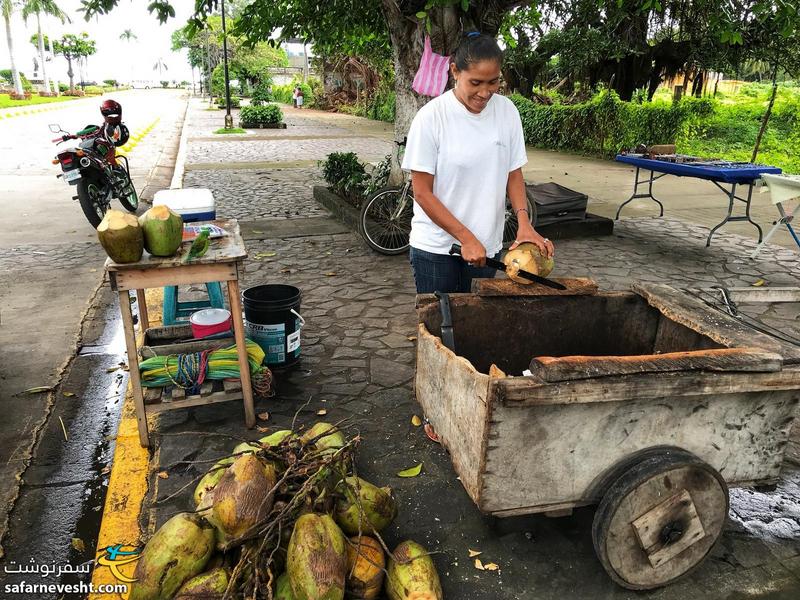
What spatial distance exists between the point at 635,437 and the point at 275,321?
2.28m

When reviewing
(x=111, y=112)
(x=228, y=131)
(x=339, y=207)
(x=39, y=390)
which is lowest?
(x=39, y=390)

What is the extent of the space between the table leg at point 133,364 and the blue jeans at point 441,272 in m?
1.40

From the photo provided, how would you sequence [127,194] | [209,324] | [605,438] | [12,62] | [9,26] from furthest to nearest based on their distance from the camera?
[9,26] < [12,62] < [127,194] < [209,324] < [605,438]

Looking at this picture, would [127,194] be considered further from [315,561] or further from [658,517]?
[658,517]

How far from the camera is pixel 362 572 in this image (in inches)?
77.5

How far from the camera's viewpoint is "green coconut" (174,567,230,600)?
1.84 m

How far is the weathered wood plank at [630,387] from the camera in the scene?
1.88 metres

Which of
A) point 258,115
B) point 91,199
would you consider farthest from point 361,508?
point 258,115

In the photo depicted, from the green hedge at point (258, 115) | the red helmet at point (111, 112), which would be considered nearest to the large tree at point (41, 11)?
the green hedge at point (258, 115)

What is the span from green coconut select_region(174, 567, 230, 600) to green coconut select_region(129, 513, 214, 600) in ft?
0.13

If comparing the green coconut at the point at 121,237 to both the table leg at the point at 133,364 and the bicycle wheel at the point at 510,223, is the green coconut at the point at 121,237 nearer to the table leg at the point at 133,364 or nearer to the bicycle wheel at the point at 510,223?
the table leg at the point at 133,364

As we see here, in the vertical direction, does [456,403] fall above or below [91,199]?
above

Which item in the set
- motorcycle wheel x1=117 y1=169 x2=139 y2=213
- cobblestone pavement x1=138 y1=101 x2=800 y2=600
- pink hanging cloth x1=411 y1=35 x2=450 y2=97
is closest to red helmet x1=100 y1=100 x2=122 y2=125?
motorcycle wheel x1=117 y1=169 x2=139 y2=213

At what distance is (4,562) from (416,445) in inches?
74.3
